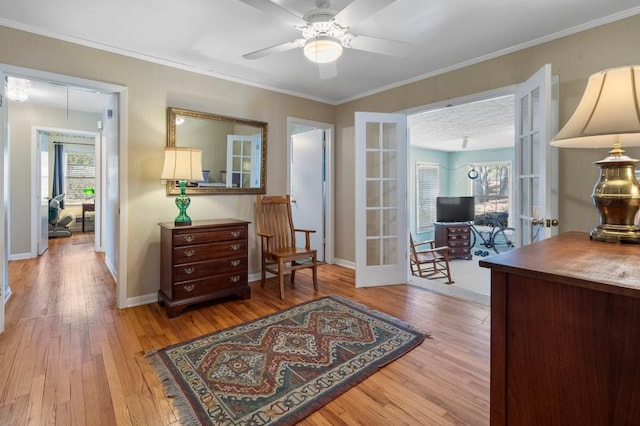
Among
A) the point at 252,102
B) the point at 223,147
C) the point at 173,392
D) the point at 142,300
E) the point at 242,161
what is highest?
the point at 252,102

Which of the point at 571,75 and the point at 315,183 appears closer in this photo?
the point at 571,75

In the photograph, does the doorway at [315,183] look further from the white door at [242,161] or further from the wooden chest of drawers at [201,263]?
the wooden chest of drawers at [201,263]

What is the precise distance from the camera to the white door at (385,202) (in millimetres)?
3523

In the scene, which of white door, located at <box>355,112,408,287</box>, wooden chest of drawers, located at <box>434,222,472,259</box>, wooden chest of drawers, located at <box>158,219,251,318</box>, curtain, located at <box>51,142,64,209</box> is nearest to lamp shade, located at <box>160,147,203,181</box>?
wooden chest of drawers, located at <box>158,219,251,318</box>

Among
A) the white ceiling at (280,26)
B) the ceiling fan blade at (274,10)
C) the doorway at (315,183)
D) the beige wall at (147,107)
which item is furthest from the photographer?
the doorway at (315,183)

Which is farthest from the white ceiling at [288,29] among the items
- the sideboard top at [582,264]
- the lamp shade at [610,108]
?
the sideboard top at [582,264]

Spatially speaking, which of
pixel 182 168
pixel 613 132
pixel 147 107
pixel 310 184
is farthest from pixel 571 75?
pixel 147 107

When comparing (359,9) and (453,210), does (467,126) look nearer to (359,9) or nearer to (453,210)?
(453,210)

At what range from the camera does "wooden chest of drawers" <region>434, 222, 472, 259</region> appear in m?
6.45

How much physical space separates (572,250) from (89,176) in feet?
31.1

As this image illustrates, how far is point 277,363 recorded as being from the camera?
1.93 metres

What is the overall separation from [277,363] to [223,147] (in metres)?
2.37

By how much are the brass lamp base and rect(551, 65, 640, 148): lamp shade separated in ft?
0.63

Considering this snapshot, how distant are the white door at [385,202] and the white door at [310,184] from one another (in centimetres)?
110
